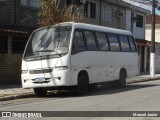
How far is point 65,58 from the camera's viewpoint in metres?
16.2

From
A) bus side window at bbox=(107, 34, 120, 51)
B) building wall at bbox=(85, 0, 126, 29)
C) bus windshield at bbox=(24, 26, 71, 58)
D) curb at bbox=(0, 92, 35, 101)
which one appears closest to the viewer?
curb at bbox=(0, 92, 35, 101)

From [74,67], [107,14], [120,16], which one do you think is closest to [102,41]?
[74,67]

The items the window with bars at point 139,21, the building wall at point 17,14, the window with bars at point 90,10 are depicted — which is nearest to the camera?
the building wall at point 17,14

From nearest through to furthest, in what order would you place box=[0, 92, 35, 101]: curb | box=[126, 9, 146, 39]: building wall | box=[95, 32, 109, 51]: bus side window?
1. box=[0, 92, 35, 101]: curb
2. box=[95, 32, 109, 51]: bus side window
3. box=[126, 9, 146, 39]: building wall

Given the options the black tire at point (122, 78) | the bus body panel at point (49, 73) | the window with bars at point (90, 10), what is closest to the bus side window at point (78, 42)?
the bus body panel at point (49, 73)

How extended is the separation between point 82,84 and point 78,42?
1644 millimetres

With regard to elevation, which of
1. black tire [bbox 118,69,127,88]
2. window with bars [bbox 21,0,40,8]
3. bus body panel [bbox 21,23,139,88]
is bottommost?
black tire [bbox 118,69,127,88]

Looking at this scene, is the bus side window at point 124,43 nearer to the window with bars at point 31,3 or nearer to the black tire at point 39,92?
the black tire at point 39,92

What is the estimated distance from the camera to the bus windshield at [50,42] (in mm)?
16562

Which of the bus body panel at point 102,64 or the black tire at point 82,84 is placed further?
the bus body panel at point 102,64

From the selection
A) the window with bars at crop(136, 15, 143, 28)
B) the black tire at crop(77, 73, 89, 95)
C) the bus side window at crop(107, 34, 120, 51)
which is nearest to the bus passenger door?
the bus side window at crop(107, 34, 120, 51)

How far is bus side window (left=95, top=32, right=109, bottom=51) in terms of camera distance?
18.9 metres

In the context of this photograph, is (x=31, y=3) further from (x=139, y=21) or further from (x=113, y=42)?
(x=139, y=21)

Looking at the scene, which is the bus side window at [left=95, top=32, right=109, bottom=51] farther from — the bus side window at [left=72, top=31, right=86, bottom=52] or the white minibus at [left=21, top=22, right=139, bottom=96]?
the bus side window at [left=72, top=31, right=86, bottom=52]
